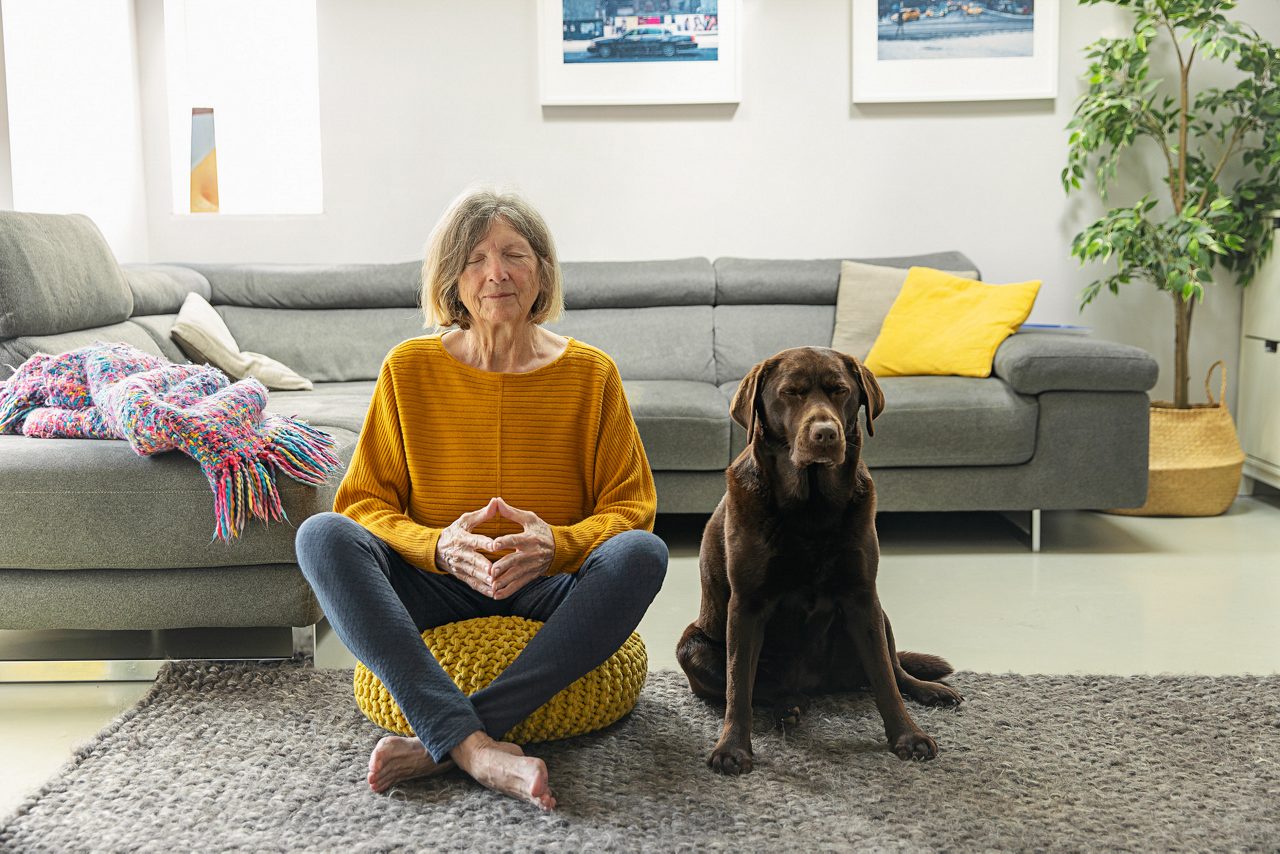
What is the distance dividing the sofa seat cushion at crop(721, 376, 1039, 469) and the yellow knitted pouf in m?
1.51

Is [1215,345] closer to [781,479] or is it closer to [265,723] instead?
[781,479]

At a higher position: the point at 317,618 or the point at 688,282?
the point at 688,282

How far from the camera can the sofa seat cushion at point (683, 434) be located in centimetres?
339

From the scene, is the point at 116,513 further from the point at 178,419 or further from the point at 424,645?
the point at 424,645

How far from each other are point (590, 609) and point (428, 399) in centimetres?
46

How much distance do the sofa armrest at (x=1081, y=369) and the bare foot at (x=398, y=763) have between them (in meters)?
2.22

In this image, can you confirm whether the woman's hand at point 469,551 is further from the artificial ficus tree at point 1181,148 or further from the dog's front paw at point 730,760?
the artificial ficus tree at point 1181,148

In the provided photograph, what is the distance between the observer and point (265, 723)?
6.79ft

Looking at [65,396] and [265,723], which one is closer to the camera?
[265,723]

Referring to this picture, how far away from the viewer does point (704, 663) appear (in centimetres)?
207

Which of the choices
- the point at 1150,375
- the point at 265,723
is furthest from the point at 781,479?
the point at 1150,375

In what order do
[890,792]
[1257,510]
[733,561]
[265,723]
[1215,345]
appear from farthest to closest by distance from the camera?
[1215,345] → [1257,510] → [265,723] → [733,561] → [890,792]

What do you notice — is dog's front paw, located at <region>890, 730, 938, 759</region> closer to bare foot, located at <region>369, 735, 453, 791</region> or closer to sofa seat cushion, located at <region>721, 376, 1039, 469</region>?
bare foot, located at <region>369, 735, 453, 791</region>

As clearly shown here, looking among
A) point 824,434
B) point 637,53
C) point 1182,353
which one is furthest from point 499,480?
point 1182,353
